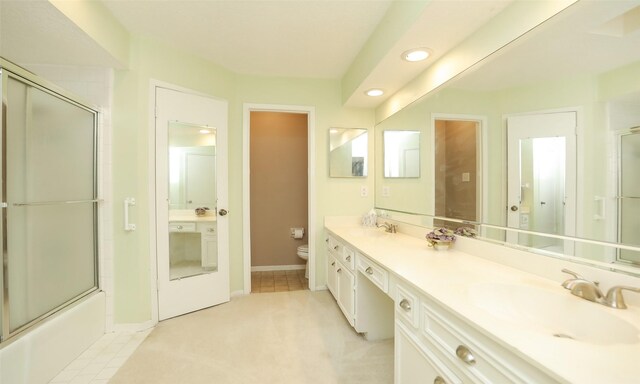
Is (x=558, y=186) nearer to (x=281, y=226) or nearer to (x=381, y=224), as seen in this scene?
(x=381, y=224)

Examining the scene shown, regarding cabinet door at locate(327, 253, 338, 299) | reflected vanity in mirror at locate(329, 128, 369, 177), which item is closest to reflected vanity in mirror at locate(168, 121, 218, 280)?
cabinet door at locate(327, 253, 338, 299)

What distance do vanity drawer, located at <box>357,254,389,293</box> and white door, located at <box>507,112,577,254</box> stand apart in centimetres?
68

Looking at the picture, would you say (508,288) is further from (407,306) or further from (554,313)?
(407,306)

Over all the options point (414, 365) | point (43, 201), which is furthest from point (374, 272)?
point (43, 201)

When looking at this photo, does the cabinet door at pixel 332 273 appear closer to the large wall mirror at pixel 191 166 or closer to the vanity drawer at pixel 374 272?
the vanity drawer at pixel 374 272

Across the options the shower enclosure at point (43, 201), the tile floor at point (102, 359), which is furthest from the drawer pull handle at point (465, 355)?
the shower enclosure at point (43, 201)

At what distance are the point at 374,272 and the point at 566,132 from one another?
45.7 inches

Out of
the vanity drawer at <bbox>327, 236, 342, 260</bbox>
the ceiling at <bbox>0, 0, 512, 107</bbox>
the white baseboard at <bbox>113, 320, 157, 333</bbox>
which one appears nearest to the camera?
the ceiling at <bbox>0, 0, 512, 107</bbox>

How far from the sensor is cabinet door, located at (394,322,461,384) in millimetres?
990

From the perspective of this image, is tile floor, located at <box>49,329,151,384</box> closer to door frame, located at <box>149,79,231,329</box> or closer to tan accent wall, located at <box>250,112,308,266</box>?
door frame, located at <box>149,79,231,329</box>

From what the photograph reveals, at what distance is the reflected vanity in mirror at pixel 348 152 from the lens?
3.07 m

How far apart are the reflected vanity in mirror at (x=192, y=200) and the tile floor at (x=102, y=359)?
0.54 m

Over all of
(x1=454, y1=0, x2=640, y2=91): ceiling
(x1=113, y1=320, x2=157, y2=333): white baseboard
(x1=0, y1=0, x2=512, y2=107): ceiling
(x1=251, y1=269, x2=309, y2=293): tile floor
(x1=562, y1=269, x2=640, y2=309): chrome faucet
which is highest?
(x1=0, y1=0, x2=512, y2=107): ceiling

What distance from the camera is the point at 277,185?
4.04m
